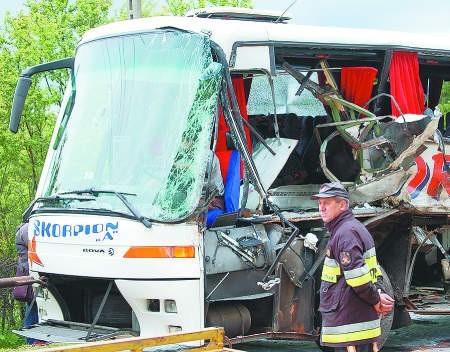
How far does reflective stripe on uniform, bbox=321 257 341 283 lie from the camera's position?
594 cm

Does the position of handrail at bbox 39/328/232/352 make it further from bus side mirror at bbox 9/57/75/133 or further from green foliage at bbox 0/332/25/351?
green foliage at bbox 0/332/25/351

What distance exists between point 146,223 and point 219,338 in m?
1.96

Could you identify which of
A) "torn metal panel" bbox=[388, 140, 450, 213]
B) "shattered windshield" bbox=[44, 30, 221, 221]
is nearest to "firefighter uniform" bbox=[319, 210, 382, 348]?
"shattered windshield" bbox=[44, 30, 221, 221]

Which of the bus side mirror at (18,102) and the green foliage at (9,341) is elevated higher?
the bus side mirror at (18,102)

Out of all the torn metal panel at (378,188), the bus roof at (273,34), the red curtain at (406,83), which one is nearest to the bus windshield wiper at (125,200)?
the bus roof at (273,34)

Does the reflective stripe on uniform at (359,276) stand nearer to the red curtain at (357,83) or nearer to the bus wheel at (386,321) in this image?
the bus wheel at (386,321)

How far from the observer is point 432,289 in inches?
400

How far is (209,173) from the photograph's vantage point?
7258 millimetres

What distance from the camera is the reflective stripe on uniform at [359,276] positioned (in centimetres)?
577

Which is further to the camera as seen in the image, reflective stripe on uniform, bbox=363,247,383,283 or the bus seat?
the bus seat

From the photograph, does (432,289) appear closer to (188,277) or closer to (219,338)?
(188,277)

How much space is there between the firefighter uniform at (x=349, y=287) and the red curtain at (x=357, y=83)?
3.23 m

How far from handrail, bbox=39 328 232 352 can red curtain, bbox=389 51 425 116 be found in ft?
14.3

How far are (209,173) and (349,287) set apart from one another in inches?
72.4
